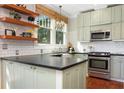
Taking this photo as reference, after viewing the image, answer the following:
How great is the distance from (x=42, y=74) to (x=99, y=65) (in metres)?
2.77

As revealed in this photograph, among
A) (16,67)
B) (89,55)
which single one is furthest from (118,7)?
(16,67)

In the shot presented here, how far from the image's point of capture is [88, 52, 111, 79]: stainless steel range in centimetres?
383

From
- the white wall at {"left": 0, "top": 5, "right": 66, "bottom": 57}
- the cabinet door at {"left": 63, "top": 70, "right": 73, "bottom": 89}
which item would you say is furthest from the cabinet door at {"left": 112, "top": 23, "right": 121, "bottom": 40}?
the cabinet door at {"left": 63, "top": 70, "right": 73, "bottom": 89}

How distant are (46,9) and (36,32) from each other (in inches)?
39.1

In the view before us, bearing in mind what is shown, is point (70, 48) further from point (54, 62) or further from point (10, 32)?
point (54, 62)

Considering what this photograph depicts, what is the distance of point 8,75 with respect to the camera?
2.43 meters

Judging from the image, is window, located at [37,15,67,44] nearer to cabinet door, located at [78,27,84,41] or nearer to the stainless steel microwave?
cabinet door, located at [78,27,84,41]

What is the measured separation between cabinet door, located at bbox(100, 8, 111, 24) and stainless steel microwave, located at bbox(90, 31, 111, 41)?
0.41m

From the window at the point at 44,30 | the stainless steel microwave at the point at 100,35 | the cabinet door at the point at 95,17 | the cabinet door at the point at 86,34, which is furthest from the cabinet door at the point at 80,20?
the window at the point at 44,30

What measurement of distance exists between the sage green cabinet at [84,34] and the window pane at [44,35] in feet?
4.75

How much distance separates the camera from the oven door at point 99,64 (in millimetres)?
3830

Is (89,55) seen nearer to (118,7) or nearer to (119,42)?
(119,42)
